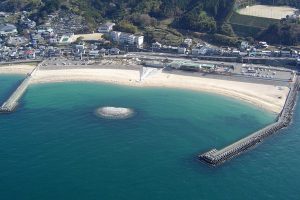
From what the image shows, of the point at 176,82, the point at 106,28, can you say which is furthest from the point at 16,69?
the point at 176,82

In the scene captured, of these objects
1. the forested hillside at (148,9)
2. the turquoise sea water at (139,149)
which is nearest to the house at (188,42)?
the forested hillside at (148,9)

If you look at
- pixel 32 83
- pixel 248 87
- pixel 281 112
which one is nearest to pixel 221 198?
pixel 281 112

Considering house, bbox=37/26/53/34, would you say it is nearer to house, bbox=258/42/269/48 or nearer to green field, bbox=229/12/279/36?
green field, bbox=229/12/279/36

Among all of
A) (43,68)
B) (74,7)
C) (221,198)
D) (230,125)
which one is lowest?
(221,198)

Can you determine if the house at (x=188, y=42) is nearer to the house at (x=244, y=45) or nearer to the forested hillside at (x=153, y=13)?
the forested hillside at (x=153, y=13)

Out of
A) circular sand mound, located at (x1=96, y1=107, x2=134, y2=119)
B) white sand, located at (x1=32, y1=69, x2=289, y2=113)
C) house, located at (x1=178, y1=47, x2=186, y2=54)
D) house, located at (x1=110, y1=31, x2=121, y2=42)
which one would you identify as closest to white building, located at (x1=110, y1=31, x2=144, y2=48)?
house, located at (x1=110, y1=31, x2=121, y2=42)

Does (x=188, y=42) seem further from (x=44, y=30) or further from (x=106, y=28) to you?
(x=44, y=30)

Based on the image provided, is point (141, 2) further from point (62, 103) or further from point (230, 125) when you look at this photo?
point (230, 125)
